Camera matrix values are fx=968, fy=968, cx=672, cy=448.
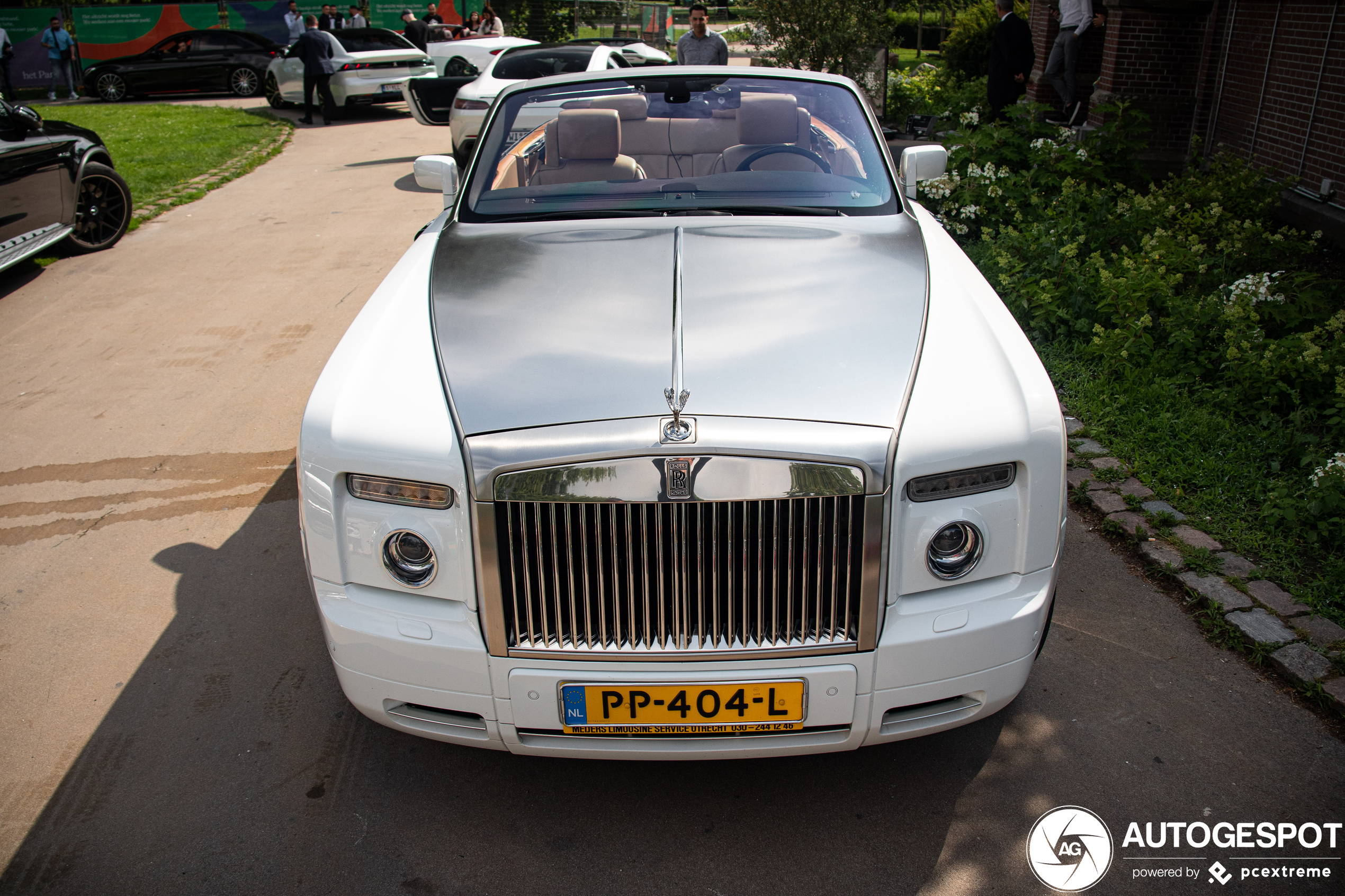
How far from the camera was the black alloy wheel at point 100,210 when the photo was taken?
903 cm

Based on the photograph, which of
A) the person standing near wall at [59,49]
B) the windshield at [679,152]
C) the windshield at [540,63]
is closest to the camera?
the windshield at [679,152]

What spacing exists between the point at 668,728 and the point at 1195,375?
13.0 ft

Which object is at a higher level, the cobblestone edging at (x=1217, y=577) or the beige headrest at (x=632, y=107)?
the beige headrest at (x=632, y=107)

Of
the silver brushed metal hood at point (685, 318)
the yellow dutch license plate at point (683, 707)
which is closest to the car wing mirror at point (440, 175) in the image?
the silver brushed metal hood at point (685, 318)

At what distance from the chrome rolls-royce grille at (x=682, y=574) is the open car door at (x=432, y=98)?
12.9 meters

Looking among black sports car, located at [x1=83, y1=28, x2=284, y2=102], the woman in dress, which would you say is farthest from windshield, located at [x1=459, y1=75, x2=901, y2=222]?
black sports car, located at [x1=83, y1=28, x2=284, y2=102]

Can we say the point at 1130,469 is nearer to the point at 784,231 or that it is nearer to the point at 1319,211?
the point at 784,231

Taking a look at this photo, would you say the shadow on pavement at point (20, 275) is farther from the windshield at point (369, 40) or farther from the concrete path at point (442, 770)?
the windshield at point (369, 40)

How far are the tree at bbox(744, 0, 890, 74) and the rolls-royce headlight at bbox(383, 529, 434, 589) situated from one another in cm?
1406

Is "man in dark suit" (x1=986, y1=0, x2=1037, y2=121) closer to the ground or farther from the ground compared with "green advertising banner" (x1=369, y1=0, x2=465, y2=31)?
closer to the ground

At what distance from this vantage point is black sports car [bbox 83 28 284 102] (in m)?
22.5

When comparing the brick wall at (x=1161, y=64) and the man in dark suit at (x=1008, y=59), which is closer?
the brick wall at (x=1161, y=64)

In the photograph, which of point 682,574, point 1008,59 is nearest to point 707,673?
point 682,574

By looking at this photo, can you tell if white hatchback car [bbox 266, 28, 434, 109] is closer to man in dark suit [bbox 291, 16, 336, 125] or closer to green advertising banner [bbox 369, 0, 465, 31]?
man in dark suit [bbox 291, 16, 336, 125]
